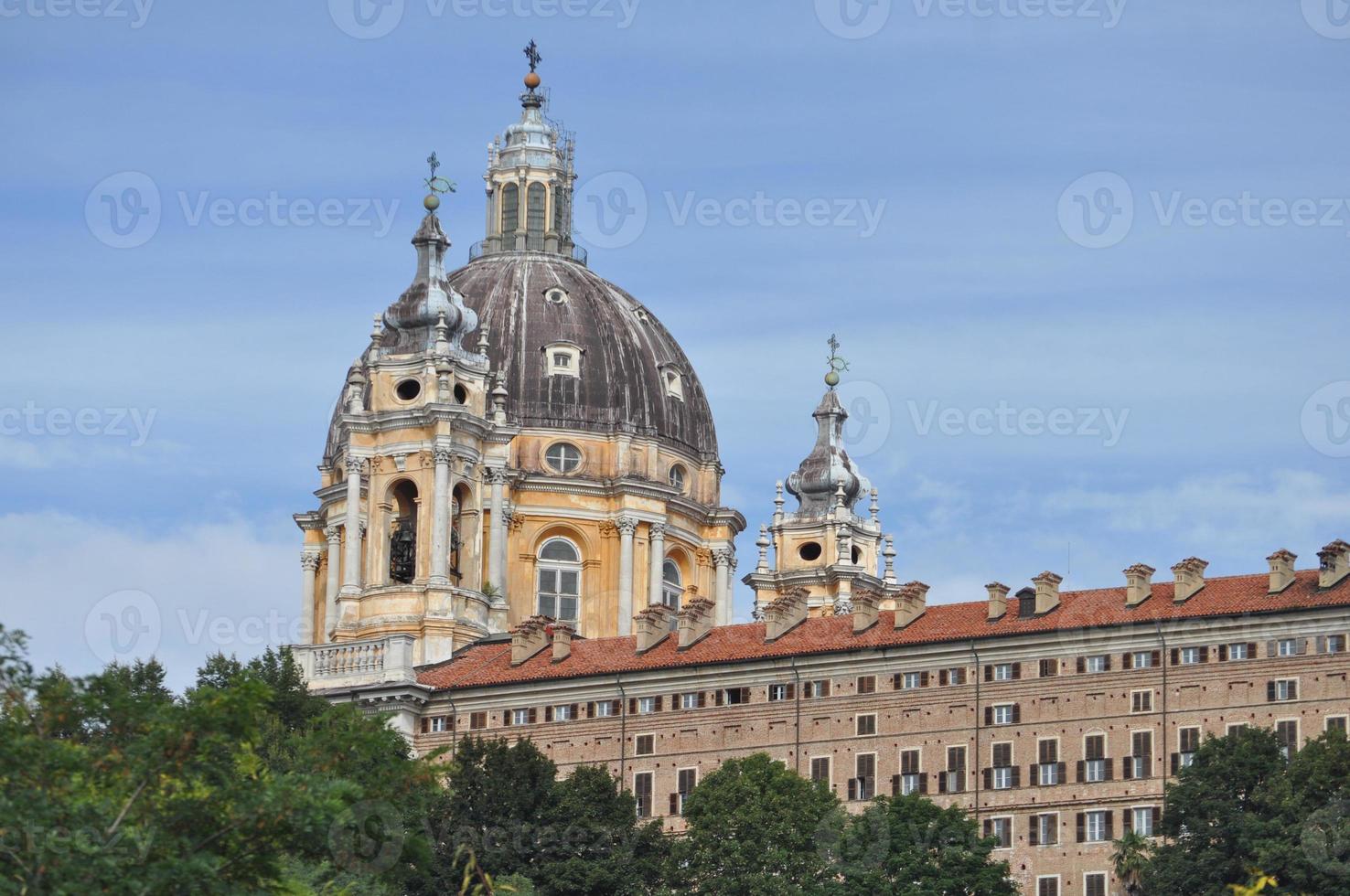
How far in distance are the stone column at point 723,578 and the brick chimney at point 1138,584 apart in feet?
117

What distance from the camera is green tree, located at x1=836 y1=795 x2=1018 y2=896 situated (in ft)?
344

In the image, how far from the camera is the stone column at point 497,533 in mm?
139875

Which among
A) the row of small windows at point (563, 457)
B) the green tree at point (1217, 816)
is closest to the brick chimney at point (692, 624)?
the row of small windows at point (563, 457)

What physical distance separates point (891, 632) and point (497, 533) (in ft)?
80.6

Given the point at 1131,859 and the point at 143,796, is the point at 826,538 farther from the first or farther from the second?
the point at 143,796

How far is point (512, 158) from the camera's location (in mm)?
156875

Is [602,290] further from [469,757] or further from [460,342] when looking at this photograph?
[469,757]

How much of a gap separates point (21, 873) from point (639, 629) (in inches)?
2410

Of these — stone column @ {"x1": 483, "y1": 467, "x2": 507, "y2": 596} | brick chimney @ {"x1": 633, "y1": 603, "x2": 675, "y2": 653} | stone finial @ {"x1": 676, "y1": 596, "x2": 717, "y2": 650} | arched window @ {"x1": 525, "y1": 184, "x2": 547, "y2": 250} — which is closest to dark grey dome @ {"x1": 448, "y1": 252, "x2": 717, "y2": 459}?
arched window @ {"x1": 525, "y1": 184, "x2": 547, "y2": 250}

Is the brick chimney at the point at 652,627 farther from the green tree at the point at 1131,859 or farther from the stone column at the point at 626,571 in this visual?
the green tree at the point at 1131,859

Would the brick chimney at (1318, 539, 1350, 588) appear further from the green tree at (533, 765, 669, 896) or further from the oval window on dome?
the oval window on dome

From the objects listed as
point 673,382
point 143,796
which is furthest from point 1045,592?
point 143,796

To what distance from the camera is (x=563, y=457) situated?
14675 cm

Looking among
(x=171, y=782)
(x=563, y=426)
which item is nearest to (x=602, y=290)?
(x=563, y=426)
